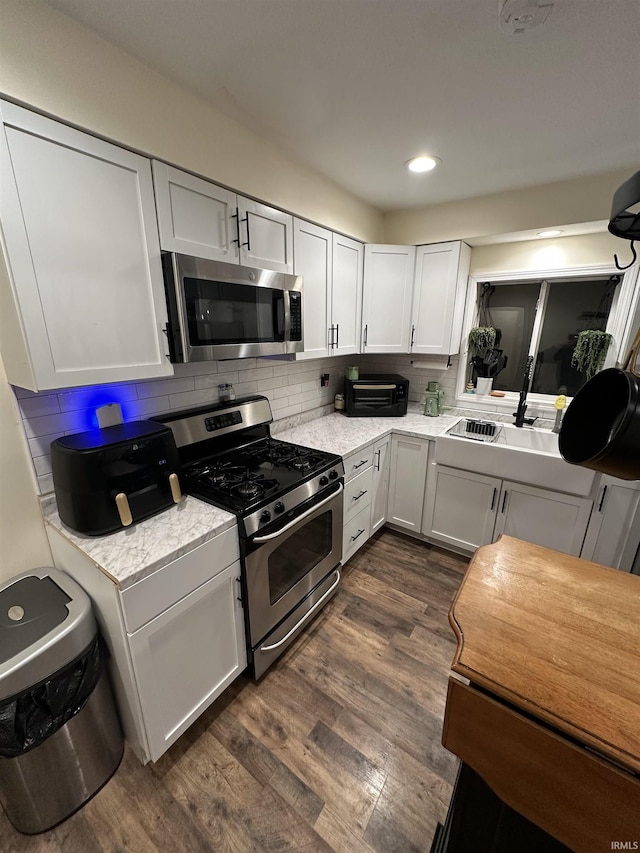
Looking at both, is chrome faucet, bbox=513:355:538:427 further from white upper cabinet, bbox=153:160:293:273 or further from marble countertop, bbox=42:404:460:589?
marble countertop, bbox=42:404:460:589

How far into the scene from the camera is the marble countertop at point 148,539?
113cm

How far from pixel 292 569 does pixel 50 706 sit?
101cm

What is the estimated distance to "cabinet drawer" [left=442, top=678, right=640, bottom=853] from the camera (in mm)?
660

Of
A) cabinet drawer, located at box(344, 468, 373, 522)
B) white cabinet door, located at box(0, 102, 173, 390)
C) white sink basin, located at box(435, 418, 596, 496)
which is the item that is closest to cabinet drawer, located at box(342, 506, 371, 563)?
cabinet drawer, located at box(344, 468, 373, 522)

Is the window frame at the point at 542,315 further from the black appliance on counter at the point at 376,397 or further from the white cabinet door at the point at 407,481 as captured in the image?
the white cabinet door at the point at 407,481

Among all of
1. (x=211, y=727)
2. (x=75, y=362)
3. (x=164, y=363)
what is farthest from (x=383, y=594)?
(x=75, y=362)

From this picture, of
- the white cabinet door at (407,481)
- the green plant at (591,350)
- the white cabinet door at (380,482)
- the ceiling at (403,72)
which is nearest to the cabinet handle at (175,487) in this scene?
the white cabinet door at (380,482)

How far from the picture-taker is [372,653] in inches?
73.0

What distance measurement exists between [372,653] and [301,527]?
82 cm

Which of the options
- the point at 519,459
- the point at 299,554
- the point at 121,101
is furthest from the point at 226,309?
the point at 519,459

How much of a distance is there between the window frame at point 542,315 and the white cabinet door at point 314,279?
1317 millimetres

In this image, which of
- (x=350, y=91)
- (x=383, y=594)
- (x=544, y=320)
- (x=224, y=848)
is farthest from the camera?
(x=544, y=320)

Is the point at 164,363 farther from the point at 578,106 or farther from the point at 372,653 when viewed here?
the point at 578,106

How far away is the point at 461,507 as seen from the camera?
250 centimetres
